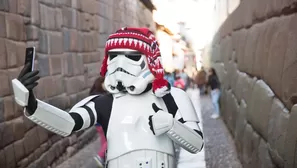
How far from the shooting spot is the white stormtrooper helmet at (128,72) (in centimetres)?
303

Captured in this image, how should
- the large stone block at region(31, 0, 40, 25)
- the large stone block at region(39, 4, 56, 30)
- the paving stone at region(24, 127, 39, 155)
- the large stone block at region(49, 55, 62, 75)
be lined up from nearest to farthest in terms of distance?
1. the paving stone at region(24, 127, 39, 155)
2. the large stone block at region(31, 0, 40, 25)
3. the large stone block at region(39, 4, 56, 30)
4. the large stone block at region(49, 55, 62, 75)

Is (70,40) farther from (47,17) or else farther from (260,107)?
(260,107)

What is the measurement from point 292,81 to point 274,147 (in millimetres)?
649

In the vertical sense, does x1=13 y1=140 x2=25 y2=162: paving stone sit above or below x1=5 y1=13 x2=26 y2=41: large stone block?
below

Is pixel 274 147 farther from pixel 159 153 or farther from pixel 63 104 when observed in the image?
pixel 63 104

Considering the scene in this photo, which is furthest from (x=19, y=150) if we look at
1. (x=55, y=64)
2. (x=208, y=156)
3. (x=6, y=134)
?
(x=208, y=156)

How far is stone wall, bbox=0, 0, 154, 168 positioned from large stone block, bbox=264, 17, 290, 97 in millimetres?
2357

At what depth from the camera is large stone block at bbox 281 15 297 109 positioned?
9.66ft

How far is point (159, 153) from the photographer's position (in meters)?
3.00

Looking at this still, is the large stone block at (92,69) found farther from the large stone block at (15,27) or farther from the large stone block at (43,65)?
the large stone block at (15,27)

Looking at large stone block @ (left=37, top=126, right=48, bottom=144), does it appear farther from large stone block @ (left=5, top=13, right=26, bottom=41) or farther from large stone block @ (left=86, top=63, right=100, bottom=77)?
large stone block @ (left=86, top=63, right=100, bottom=77)

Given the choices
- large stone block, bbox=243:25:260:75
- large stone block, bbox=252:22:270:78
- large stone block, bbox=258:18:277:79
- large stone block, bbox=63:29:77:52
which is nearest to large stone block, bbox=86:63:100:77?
large stone block, bbox=63:29:77:52

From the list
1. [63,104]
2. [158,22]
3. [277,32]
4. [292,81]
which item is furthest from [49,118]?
[158,22]

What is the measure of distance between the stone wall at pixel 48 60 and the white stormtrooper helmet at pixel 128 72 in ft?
4.98
